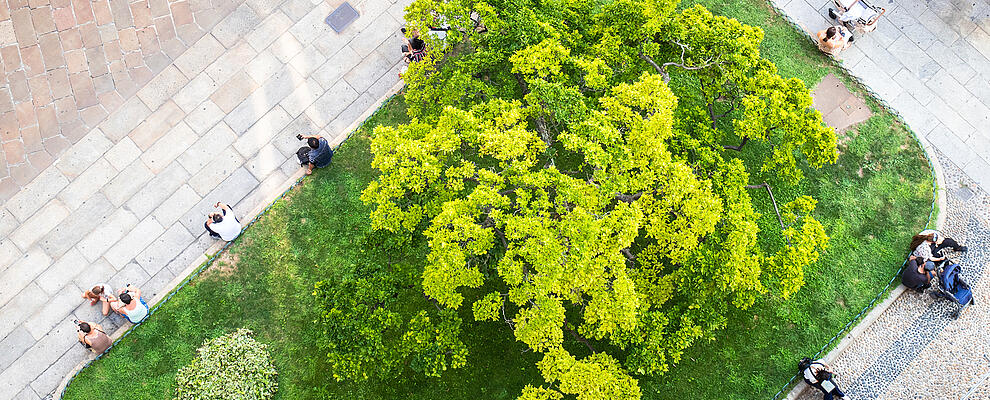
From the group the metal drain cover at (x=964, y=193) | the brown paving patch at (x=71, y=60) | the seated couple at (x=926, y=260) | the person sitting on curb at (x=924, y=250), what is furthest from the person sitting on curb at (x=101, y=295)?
the metal drain cover at (x=964, y=193)

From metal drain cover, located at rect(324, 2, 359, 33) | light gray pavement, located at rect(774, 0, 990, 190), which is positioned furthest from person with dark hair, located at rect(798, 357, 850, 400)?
metal drain cover, located at rect(324, 2, 359, 33)

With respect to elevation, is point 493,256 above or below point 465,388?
above

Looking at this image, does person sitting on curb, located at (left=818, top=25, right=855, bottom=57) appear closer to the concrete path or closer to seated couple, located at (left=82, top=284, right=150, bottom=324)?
the concrete path

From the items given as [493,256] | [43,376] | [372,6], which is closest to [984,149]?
[493,256]

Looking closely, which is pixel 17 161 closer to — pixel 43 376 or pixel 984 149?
pixel 43 376

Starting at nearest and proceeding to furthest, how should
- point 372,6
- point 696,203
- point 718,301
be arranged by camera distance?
point 696,203
point 718,301
point 372,6

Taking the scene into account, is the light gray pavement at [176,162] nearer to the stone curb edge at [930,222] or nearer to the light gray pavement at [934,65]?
the stone curb edge at [930,222]

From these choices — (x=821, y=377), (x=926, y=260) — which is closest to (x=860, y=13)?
(x=926, y=260)
